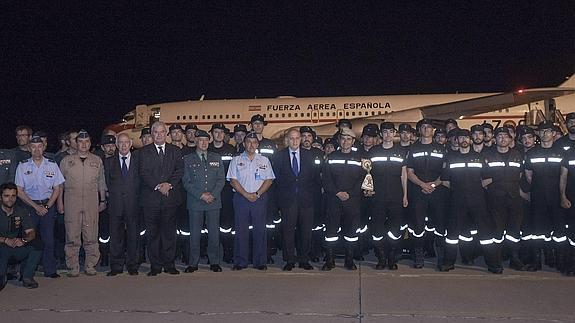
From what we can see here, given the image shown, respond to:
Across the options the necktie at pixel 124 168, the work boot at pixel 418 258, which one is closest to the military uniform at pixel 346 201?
the work boot at pixel 418 258

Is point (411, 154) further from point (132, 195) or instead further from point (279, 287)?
point (132, 195)

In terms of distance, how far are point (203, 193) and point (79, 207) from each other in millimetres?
1634

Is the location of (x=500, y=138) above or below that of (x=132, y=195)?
above

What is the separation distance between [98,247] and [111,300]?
2.05 metres

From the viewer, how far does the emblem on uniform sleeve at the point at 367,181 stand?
28.6 feet

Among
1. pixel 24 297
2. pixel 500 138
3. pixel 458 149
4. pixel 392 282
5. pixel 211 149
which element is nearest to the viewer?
pixel 24 297

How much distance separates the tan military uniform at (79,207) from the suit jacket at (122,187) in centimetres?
21

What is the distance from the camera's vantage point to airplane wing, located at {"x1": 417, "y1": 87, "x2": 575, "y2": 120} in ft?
72.7

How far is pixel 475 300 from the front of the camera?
6.62 m

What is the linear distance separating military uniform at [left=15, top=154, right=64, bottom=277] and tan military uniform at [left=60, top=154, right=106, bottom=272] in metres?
0.17

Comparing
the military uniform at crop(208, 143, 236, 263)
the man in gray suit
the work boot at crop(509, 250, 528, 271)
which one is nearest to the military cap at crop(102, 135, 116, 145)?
the man in gray suit

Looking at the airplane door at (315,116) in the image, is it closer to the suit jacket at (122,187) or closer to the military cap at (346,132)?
the military cap at (346,132)

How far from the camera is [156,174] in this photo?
8.36 m

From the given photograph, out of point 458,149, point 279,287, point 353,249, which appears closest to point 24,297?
point 279,287
